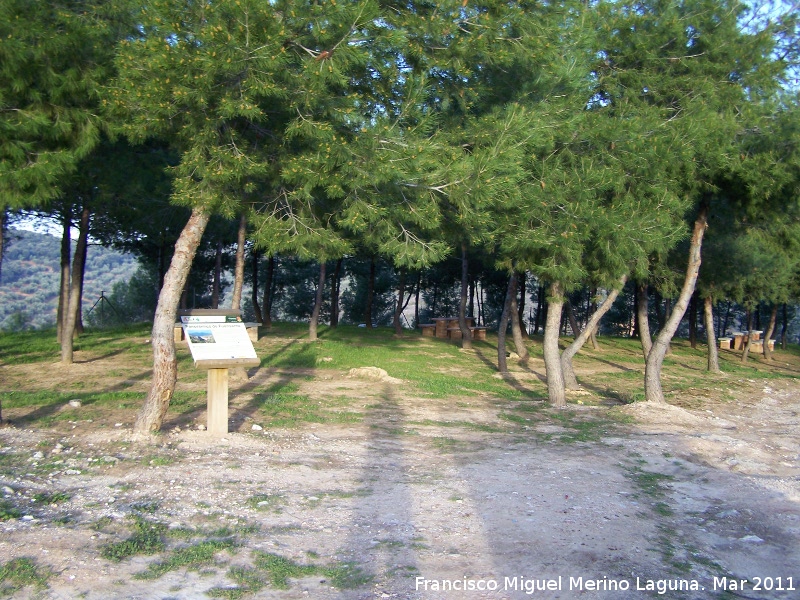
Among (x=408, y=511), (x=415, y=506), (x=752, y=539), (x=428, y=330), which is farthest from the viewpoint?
(x=428, y=330)

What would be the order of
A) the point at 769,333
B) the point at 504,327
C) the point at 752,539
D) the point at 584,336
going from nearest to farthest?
the point at 752,539 < the point at 584,336 < the point at 504,327 < the point at 769,333

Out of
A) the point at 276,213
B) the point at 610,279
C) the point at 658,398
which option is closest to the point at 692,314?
the point at 658,398

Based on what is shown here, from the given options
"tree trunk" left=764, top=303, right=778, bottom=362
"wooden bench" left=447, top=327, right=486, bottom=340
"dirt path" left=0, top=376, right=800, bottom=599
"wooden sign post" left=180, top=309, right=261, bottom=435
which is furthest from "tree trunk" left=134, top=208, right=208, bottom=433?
"tree trunk" left=764, top=303, right=778, bottom=362

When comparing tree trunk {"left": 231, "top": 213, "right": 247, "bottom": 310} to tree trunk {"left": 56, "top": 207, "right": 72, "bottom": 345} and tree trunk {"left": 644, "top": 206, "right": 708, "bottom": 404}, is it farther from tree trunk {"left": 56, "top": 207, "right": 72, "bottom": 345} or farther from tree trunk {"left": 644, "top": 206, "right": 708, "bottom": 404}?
tree trunk {"left": 644, "top": 206, "right": 708, "bottom": 404}

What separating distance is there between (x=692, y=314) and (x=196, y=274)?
20.6 meters

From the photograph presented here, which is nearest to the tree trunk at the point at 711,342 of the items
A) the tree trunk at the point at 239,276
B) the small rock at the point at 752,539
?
the tree trunk at the point at 239,276

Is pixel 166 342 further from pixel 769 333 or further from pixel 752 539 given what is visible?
pixel 769 333

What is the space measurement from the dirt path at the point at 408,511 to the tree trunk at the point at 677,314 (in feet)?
12.9

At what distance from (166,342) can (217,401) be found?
32.5 inches

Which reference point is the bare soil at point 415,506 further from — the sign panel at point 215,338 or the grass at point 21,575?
the sign panel at point 215,338

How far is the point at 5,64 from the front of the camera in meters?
8.12

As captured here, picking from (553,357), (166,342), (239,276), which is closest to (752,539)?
(166,342)

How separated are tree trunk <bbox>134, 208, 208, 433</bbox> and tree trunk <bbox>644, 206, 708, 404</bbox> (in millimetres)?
8857

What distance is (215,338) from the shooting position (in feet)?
25.5
